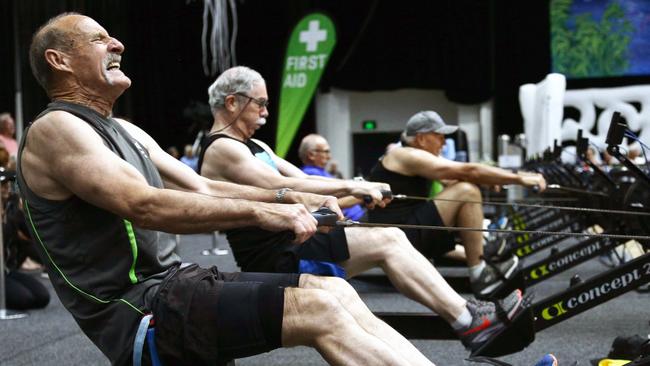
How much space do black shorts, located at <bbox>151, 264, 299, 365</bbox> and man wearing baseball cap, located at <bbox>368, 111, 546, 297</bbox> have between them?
8.68 ft

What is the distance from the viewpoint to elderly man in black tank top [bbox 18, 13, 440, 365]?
1.86m

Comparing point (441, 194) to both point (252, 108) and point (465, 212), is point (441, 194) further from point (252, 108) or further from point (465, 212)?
point (252, 108)

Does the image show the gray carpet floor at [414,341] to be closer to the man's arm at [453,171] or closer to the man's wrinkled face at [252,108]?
the man's arm at [453,171]

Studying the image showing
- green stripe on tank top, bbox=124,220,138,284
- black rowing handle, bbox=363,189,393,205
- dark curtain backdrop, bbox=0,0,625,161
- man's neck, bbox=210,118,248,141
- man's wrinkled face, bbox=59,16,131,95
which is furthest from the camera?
dark curtain backdrop, bbox=0,0,625,161

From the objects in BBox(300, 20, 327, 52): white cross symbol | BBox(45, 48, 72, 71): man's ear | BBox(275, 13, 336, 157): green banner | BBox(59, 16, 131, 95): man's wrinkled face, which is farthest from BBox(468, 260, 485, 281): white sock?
BBox(300, 20, 327, 52): white cross symbol

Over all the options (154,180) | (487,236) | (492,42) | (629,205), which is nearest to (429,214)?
(629,205)

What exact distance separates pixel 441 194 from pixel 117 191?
312cm

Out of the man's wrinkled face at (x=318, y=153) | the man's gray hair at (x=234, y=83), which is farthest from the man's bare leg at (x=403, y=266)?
the man's wrinkled face at (x=318, y=153)

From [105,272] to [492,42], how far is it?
1236 centimetres

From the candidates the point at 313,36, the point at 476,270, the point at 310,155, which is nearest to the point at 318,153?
the point at 310,155

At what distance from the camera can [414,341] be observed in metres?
3.65

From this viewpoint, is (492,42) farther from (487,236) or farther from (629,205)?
(629,205)

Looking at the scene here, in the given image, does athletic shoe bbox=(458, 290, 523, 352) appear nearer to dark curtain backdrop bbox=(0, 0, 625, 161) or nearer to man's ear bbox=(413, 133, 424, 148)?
man's ear bbox=(413, 133, 424, 148)

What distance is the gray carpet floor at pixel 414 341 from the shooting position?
340cm
